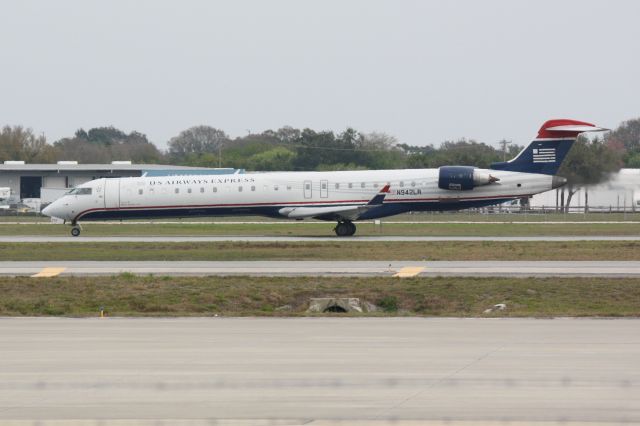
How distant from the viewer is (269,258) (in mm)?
38281

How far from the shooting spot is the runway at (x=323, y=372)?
472 inches

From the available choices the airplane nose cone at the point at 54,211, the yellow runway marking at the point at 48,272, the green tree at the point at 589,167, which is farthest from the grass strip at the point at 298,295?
the green tree at the point at 589,167

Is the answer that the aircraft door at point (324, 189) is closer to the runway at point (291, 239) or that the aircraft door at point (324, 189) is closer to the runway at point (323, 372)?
the runway at point (291, 239)

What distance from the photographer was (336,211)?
52.2m

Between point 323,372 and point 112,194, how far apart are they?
40810mm

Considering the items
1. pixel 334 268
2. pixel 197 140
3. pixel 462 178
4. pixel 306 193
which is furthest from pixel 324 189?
pixel 197 140

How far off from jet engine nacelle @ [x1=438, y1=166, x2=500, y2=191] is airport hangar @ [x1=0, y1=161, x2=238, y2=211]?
2327 inches

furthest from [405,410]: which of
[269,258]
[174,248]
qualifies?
[174,248]

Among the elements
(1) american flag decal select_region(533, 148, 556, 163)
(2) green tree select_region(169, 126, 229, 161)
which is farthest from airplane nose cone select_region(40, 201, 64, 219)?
(2) green tree select_region(169, 126, 229, 161)

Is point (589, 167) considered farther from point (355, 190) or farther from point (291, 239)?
point (291, 239)

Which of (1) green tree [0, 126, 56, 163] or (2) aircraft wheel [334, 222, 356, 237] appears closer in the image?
(2) aircraft wheel [334, 222, 356, 237]

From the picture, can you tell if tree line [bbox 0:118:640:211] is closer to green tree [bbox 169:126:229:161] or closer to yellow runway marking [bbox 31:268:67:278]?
green tree [bbox 169:126:229:161]

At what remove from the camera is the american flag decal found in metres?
52.0

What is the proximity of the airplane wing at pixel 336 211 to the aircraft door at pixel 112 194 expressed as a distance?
8340 millimetres
